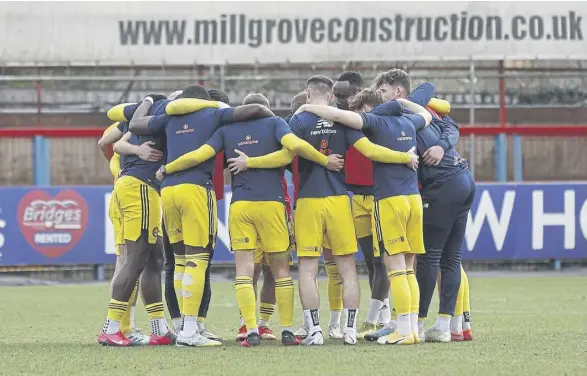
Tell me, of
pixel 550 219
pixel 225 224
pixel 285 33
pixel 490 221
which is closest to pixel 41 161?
pixel 225 224

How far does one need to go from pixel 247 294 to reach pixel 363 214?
154cm

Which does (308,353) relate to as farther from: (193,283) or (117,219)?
(117,219)

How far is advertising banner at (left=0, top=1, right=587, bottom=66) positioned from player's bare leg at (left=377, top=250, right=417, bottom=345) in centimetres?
1622

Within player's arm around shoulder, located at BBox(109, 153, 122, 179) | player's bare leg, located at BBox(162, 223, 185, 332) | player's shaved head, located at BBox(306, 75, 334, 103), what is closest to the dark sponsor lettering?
player's arm around shoulder, located at BBox(109, 153, 122, 179)

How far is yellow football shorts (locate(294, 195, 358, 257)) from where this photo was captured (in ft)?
A: 32.0

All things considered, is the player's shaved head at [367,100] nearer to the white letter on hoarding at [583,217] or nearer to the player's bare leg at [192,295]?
the player's bare leg at [192,295]

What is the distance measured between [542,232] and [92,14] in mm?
11597

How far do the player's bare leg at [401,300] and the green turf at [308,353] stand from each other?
0.18 metres

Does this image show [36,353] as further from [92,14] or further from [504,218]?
[92,14]

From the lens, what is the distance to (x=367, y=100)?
1030cm

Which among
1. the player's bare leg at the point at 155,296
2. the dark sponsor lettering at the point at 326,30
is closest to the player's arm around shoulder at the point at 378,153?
the player's bare leg at the point at 155,296

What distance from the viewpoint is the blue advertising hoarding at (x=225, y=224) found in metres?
19.4

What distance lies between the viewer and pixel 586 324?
11.5 m

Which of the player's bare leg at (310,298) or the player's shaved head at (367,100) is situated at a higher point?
the player's shaved head at (367,100)
